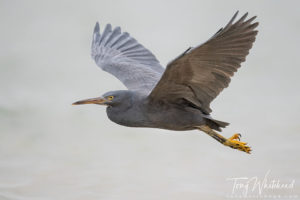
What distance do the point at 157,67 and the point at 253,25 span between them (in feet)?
6.72

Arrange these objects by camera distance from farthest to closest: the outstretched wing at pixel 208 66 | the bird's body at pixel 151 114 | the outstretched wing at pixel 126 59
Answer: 1. the outstretched wing at pixel 126 59
2. the bird's body at pixel 151 114
3. the outstretched wing at pixel 208 66

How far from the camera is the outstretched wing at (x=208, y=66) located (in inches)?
195

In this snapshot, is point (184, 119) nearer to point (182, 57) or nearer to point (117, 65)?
point (182, 57)

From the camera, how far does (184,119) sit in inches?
224

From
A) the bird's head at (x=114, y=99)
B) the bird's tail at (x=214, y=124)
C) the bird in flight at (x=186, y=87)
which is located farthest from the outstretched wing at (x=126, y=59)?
the bird's tail at (x=214, y=124)

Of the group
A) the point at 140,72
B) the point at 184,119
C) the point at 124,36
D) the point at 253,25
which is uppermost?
the point at 124,36

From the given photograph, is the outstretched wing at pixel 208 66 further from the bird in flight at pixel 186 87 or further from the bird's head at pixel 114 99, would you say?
the bird's head at pixel 114 99

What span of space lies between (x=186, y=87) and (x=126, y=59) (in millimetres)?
1905

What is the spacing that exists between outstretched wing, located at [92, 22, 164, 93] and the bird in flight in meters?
0.01

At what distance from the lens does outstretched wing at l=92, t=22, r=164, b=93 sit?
6.54 m

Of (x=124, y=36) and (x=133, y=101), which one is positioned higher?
(x=124, y=36)

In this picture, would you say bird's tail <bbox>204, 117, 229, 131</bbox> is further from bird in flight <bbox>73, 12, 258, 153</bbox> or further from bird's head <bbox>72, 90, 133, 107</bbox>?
bird's head <bbox>72, 90, 133, 107</bbox>

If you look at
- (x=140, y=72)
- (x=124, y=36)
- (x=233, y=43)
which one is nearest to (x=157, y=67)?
(x=140, y=72)

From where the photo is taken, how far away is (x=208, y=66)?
5176 millimetres
